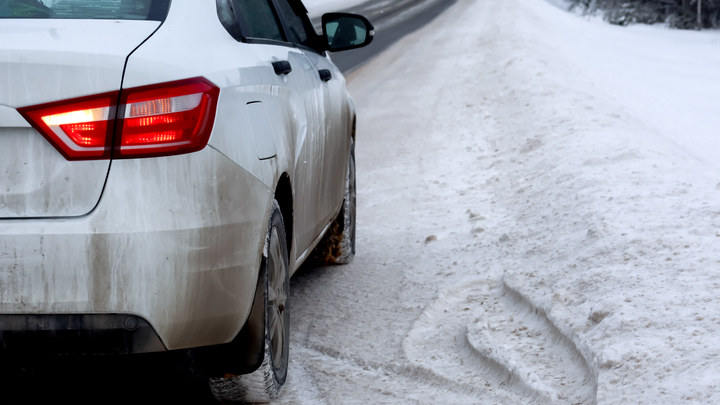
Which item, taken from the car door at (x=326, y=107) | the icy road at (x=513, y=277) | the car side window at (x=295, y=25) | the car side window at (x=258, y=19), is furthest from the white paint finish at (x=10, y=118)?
the car side window at (x=295, y=25)

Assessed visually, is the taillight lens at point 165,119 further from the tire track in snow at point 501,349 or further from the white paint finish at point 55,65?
the tire track in snow at point 501,349

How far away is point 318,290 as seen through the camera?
4.71 m

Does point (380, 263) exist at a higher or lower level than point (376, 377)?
lower

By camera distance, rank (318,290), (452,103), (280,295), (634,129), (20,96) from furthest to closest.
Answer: (452,103) → (634,129) → (318,290) → (280,295) → (20,96)

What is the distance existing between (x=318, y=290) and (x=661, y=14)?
1275 inches

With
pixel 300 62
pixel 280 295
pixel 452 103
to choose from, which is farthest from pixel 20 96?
pixel 452 103

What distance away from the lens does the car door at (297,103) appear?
3119 mm

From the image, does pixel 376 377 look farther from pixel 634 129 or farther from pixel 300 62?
pixel 634 129

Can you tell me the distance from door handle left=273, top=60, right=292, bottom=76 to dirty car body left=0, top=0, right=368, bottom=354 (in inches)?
22.6

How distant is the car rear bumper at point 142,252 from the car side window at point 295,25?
1.79 meters

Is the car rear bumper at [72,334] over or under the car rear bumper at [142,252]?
under

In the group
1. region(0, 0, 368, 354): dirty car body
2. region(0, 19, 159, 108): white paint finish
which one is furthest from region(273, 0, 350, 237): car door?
region(0, 19, 159, 108): white paint finish

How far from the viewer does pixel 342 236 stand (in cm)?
504

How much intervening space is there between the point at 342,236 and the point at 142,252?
2.88 meters
